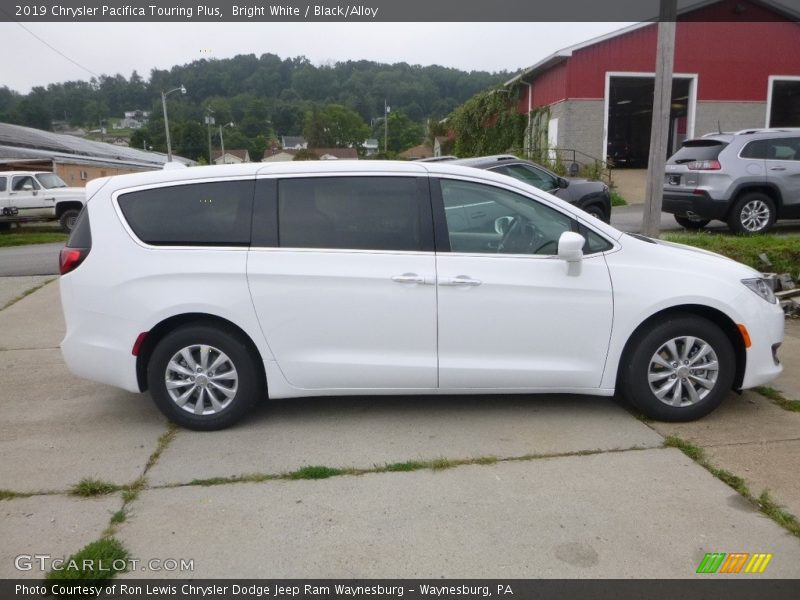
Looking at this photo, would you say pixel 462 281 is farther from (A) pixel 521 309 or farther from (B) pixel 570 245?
(B) pixel 570 245

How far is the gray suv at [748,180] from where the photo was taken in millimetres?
10719

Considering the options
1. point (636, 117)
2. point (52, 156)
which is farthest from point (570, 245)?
point (52, 156)

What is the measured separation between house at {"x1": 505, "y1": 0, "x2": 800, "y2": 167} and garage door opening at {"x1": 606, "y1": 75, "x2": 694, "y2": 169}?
22.5 inches

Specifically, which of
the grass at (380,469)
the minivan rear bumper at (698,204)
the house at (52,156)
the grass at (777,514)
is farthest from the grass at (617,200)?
the house at (52,156)

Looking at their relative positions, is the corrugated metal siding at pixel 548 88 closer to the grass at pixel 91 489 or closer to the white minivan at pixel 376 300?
the white minivan at pixel 376 300

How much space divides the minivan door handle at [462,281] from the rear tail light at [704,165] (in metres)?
7.99

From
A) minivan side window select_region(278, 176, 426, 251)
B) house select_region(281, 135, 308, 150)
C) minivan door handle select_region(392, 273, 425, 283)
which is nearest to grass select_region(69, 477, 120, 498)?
minivan side window select_region(278, 176, 426, 251)

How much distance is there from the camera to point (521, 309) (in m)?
4.43

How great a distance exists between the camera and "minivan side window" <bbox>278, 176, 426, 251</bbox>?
450 centimetres

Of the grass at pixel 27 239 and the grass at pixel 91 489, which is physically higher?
the grass at pixel 91 489

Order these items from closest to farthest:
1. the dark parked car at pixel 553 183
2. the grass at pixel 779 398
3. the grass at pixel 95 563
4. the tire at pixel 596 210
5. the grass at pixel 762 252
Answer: the grass at pixel 95 563 < the grass at pixel 779 398 < the grass at pixel 762 252 < the dark parked car at pixel 553 183 < the tire at pixel 596 210

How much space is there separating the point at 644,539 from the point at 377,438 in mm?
1777

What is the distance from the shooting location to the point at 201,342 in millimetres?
4430

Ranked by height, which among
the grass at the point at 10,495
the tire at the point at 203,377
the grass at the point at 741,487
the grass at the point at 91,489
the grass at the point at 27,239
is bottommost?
the grass at the point at 27,239
